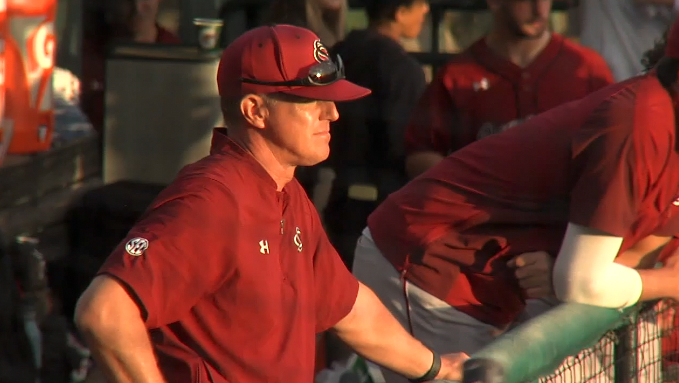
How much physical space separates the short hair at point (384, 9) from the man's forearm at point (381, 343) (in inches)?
75.0

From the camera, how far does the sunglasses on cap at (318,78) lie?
2.10 m

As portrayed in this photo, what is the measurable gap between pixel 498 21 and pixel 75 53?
1946 millimetres

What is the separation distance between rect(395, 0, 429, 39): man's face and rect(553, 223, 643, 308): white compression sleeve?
66.5 inches

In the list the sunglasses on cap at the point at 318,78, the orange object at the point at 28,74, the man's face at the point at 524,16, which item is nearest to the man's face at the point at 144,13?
the orange object at the point at 28,74

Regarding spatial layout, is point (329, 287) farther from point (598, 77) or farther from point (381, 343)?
point (598, 77)

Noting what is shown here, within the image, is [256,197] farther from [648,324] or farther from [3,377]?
[3,377]

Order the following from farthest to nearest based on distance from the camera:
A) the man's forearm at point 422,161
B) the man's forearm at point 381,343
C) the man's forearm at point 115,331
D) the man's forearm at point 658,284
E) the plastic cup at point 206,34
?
the plastic cup at point 206,34
the man's forearm at point 422,161
the man's forearm at point 658,284
the man's forearm at point 381,343
the man's forearm at point 115,331

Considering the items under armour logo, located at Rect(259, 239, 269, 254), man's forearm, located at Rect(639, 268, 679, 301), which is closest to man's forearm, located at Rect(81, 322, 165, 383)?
under armour logo, located at Rect(259, 239, 269, 254)

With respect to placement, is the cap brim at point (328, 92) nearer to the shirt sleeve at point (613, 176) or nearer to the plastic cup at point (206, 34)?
the shirt sleeve at point (613, 176)

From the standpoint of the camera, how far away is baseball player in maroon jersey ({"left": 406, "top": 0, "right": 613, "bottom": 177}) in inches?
144

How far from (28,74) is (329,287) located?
2.15 meters

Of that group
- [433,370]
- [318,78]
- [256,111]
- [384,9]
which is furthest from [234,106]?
[384,9]

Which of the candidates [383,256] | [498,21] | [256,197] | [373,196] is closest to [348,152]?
[373,196]

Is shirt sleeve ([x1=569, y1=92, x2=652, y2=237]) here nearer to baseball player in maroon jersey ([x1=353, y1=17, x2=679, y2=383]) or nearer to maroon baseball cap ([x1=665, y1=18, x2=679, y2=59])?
baseball player in maroon jersey ([x1=353, y1=17, x2=679, y2=383])
